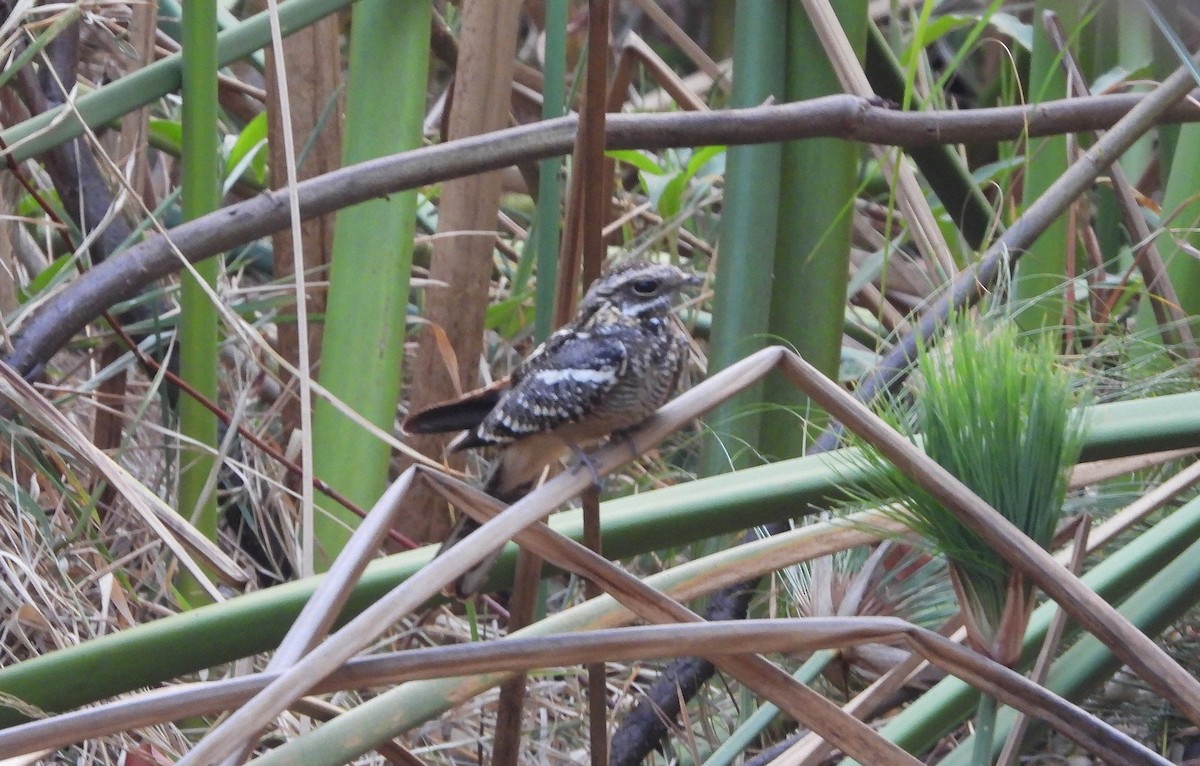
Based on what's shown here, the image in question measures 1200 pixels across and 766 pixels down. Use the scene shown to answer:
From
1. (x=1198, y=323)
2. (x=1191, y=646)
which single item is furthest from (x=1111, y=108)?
(x=1191, y=646)

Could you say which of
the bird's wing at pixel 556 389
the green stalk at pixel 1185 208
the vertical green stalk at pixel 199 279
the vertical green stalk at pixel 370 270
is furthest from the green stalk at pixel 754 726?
the green stalk at pixel 1185 208

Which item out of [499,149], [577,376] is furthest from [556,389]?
[499,149]

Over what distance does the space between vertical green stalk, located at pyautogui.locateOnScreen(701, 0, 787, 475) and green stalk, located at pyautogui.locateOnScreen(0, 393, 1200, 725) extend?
0.68 metres

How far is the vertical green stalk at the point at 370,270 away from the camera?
1621 millimetres

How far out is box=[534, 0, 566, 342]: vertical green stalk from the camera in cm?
139

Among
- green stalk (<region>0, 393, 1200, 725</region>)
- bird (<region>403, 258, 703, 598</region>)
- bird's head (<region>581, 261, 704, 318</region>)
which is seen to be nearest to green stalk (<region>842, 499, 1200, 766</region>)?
green stalk (<region>0, 393, 1200, 725</region>)

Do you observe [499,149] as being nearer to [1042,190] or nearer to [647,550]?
[647,550]

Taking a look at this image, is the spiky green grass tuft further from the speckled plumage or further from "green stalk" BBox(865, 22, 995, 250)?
"green stalk" BBox(865, 22, 995, 250)

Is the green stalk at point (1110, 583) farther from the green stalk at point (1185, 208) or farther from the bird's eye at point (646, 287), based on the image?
the green stalk at point (1185, 208)

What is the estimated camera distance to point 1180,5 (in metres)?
0.42

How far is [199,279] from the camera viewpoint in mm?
1409

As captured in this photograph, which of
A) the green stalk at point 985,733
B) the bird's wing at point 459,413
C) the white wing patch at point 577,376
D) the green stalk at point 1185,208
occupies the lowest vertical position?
the green stalk at point 985,733

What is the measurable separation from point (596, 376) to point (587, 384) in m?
Answer: 0.02

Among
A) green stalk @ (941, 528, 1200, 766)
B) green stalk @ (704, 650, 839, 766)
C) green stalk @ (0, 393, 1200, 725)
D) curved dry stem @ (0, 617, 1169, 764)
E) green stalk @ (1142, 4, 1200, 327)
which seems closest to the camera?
curved dry stem @ (0, 617, 1169, 764)
